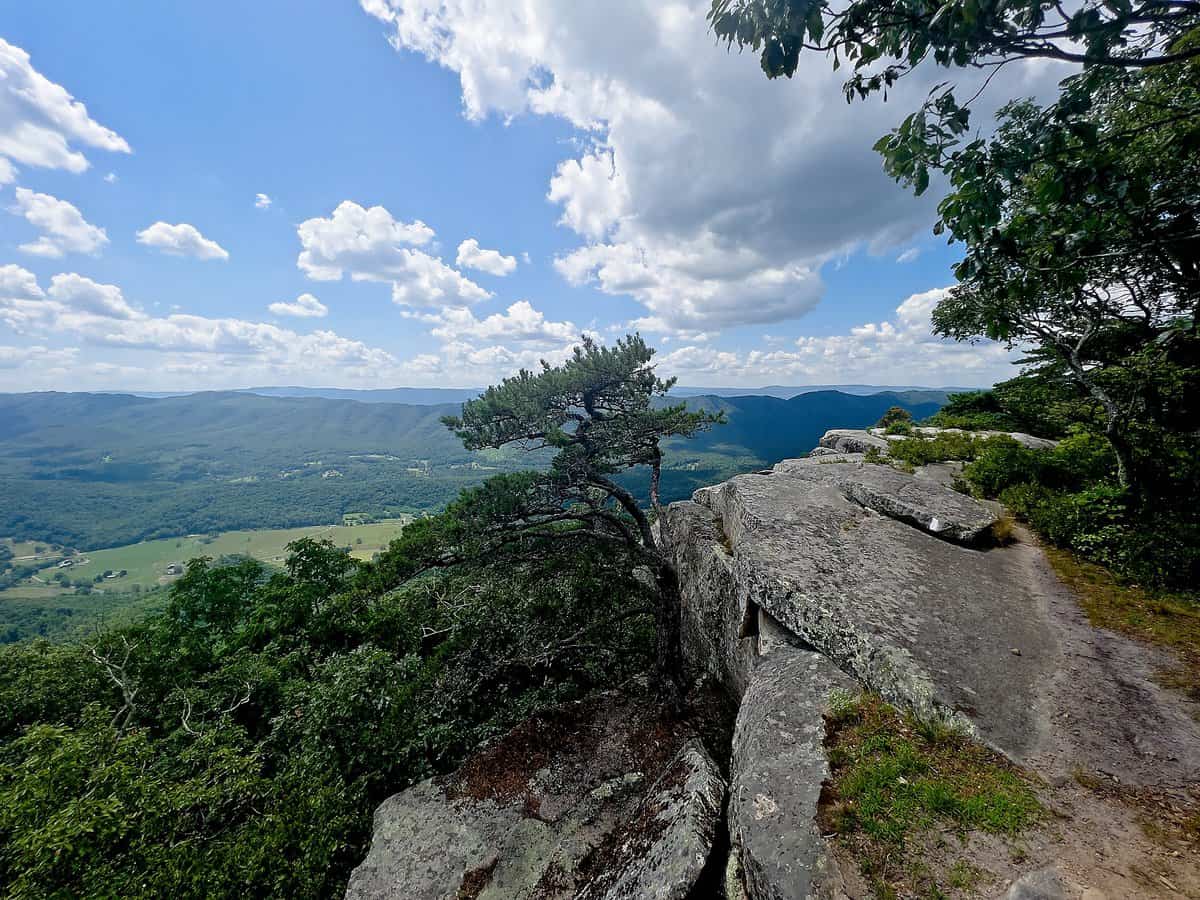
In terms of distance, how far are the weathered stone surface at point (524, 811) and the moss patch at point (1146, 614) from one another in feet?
22.1

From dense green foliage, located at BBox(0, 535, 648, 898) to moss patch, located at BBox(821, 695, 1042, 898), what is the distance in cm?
712

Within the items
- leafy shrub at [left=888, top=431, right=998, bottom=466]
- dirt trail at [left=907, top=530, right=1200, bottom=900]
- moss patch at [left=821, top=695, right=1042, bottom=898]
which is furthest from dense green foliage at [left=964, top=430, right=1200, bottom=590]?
moss patch at [left=821, top=695, right=1042, bottom=898]

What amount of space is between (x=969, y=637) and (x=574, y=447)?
9.13 meters

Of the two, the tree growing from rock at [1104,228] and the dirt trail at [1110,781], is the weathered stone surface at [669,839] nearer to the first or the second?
the dirt trail at [1110,781]

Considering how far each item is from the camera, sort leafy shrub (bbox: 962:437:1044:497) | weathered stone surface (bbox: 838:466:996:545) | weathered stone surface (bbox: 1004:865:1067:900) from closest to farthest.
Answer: weathered stone surface (bbox: 1004:865:1067:900)
weathered stone surface (bbox: 838:466:996:545)
leafy shrub (bbox: 962:437:1044:497)

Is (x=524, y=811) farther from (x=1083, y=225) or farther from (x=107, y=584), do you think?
(x=107, y=584)

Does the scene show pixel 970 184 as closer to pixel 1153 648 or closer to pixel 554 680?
pixel 1153 648

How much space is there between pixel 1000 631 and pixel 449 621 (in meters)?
13.0

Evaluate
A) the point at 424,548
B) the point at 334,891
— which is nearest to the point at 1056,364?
the point at 424,548

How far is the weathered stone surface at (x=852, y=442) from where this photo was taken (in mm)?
18327

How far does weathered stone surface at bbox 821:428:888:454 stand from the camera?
60.1 feet

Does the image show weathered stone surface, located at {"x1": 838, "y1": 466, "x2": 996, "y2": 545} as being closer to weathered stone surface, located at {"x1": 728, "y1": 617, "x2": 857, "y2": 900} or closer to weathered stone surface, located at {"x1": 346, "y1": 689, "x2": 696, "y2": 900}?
weathered stone surface, located at {"x1": 728, "y1": 617, "x2": 857, "y2": 900}

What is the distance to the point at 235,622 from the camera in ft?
63.8

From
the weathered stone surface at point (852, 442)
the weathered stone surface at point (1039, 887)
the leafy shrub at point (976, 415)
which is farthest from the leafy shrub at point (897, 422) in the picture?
the weathered stone surface at point (1039, 887)
